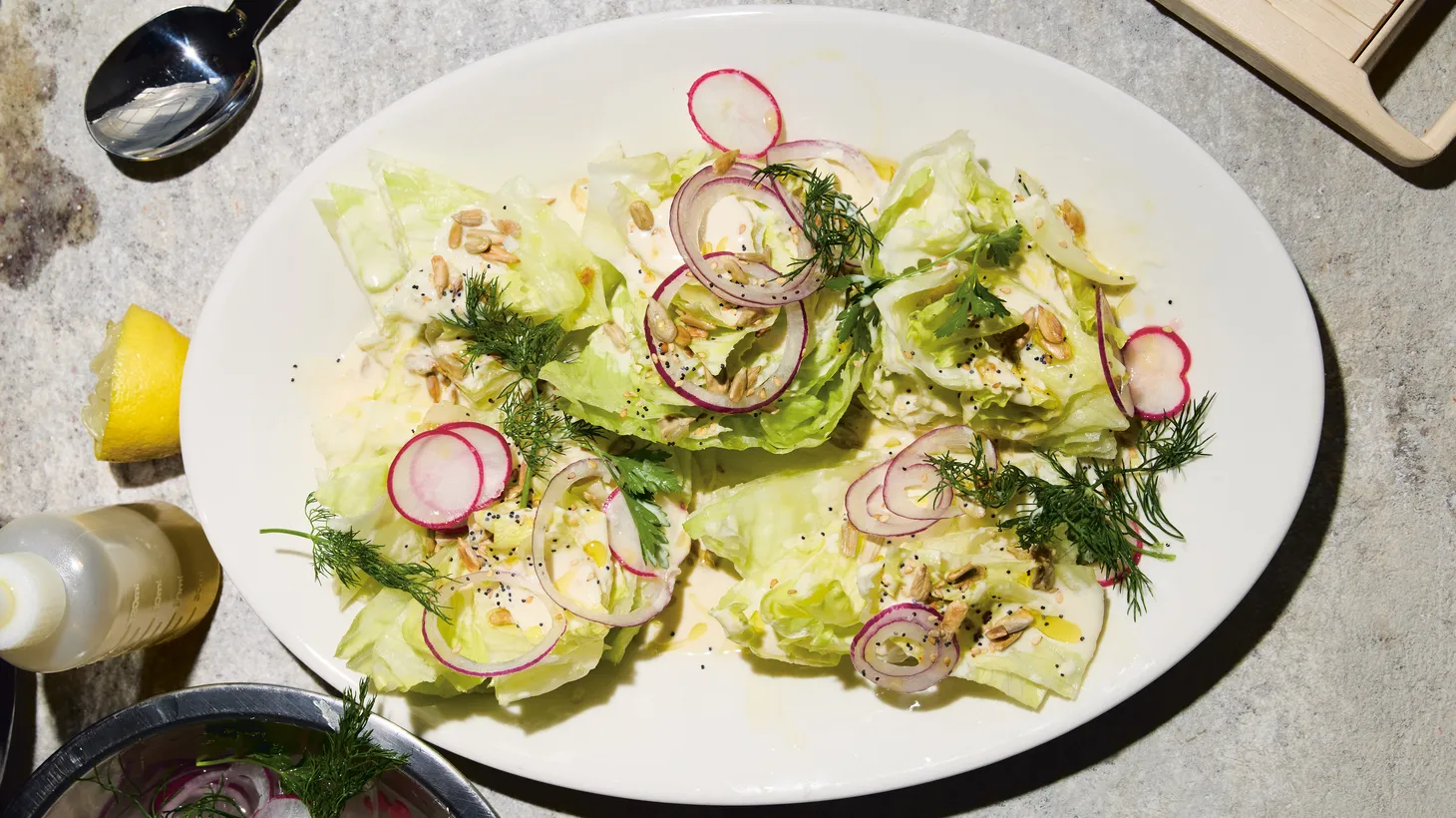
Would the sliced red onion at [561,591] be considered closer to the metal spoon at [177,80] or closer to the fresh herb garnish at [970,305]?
the fresh herb garnish at [970,305]

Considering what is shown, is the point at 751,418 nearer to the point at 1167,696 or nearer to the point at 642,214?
the point at 642,214

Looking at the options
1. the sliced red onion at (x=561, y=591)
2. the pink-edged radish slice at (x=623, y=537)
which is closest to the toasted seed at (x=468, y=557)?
the sliced red onion at (x=561, y=591)

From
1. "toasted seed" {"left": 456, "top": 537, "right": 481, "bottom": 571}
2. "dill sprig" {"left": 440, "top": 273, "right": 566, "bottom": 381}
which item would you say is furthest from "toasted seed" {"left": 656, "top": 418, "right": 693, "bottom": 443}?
"toasted seed" {"left": 456, "top": 537, "right": 481, "bottom": 571}

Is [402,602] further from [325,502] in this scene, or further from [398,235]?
[398,235]

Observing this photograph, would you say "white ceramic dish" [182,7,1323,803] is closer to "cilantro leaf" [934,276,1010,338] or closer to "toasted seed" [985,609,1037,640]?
"toasted seed" [985,609,1037,640]

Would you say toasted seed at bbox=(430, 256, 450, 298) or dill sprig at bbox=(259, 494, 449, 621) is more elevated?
toasted seed at bbox=(430, 256, 450, 298)

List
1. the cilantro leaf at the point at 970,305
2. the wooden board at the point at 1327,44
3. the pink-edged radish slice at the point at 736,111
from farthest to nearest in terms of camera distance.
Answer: the wooden board at the point at 1327,44 → the pink-edged radish slice at the point at 736,111 → the cilantro leaf at the point at 970,305

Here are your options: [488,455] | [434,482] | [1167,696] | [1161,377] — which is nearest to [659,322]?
[488,455]
